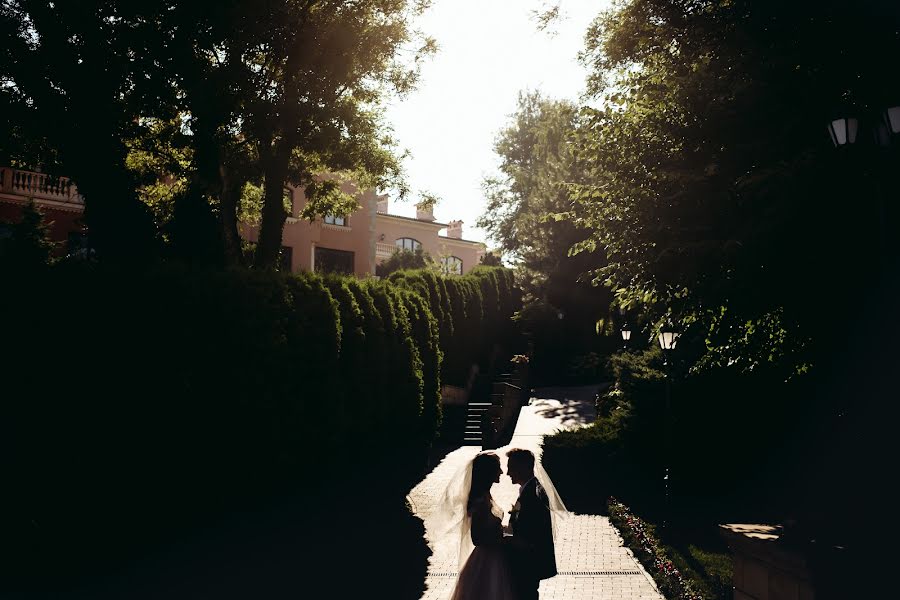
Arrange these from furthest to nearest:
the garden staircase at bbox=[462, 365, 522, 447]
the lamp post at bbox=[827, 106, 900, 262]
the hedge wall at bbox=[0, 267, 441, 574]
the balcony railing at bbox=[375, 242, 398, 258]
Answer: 1. the balcony railing at bbox=[375, 242, 398, 258]
2. the garden staircase at bbox=[462, 365, 522, 447]
3. the hedge wall at bbox=[0, 267, 441, 574]
4. the lamp post at bbox=[827, 106, 900, 262]

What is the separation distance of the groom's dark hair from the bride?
5.5 inches

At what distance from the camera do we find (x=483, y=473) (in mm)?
5156

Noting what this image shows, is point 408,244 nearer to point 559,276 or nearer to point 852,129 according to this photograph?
point 559,276

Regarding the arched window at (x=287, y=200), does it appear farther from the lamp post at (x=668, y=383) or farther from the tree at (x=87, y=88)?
the lamp post at (x=668, y=383)

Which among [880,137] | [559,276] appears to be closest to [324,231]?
[559,276]

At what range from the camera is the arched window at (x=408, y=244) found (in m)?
48.5

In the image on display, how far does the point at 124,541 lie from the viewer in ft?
29.3

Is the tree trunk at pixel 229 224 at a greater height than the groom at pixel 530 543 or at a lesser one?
greater

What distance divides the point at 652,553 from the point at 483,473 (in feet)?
20.3

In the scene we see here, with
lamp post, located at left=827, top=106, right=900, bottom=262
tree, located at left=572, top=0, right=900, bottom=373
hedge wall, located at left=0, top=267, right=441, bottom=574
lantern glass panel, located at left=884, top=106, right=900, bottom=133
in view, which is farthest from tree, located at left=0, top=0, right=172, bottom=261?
lantern glass panel, located at left=884, top=106, right=900, bottom=133

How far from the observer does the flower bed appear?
828 centimetres

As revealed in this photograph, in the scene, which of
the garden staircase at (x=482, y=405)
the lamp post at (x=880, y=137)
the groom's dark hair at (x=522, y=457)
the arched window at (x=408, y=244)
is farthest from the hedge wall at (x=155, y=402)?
the arched window at (x=408, y=244)

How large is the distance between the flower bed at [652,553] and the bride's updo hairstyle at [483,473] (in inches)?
162

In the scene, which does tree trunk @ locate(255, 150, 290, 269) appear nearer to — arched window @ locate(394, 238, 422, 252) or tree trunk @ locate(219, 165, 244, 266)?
tree trunk @ locate(219, 165, 244, 266)
